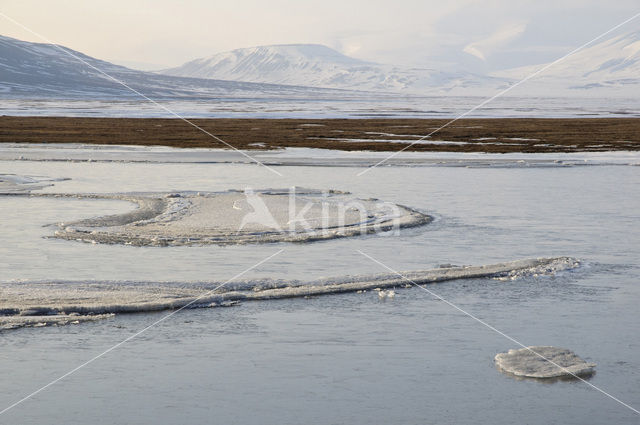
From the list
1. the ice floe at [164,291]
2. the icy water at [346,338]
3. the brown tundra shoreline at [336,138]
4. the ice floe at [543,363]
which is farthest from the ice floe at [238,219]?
the brown tundra shoreline at [336,138]

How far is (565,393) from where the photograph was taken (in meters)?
5.71

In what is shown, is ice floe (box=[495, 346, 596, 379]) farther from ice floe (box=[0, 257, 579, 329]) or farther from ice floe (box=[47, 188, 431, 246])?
ice floe (box=[47, 188, 431, 246])

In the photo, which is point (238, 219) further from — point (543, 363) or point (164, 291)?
point (543, 363)

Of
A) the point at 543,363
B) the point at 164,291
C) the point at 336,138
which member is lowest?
the point at 543,363

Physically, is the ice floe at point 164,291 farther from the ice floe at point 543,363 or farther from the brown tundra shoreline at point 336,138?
the brown tundra shoreline at point 336,138

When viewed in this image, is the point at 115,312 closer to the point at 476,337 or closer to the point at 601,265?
the point at 476,337

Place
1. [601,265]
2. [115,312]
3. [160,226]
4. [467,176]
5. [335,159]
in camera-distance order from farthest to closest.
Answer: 1. [335,159]
2. [467,176]
3. [160,226]
4. [601,265]
5. [115,312]

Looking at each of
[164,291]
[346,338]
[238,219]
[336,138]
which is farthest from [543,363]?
[336,138]

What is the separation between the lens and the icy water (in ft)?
17.8

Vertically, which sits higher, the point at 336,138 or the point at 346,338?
the point at 336,138

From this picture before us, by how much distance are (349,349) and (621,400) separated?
2.09m

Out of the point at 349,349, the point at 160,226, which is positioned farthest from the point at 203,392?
the point at 160,226

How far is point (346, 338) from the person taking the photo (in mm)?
6910

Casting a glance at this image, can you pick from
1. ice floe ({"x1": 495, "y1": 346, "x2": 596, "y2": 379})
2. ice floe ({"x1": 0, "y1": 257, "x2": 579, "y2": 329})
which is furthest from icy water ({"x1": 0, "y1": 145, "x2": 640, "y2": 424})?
ice floe ({"x1": 0, "y1": 257, "x2": 579, "y2": 329})
